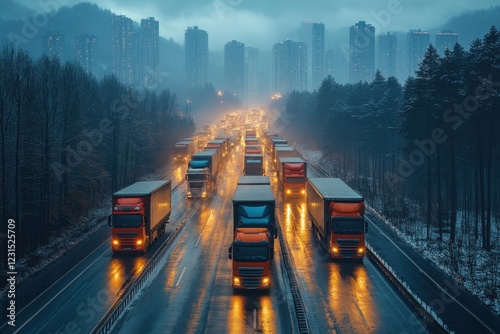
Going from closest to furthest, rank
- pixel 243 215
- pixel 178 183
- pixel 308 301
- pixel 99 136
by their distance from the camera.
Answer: pixel 308 301 < pixel 243 215 < pixel 99 136 < pixel 178 183

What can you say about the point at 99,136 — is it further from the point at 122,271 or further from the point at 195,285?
the point at 195,285

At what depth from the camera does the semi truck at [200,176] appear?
54.5 m

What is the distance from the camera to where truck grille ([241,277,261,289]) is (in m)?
23.4

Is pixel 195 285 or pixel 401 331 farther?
pixel 195 285

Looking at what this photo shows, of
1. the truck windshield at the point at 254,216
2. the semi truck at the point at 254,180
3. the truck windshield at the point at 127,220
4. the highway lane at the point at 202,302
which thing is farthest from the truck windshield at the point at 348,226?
the semi truck at the point at 254,180

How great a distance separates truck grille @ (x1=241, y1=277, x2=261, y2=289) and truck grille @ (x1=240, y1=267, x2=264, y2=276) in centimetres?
19

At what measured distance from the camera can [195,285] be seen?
82.6 feet

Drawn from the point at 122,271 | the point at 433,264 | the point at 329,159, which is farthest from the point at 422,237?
the point at 329,159

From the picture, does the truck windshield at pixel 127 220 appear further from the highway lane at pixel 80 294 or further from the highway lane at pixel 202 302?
the highway lane at pixel 202 302

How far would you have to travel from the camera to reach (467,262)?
98.3ft

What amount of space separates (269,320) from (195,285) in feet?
20.1

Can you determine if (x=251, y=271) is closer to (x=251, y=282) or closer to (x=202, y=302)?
(x=251, y=282)

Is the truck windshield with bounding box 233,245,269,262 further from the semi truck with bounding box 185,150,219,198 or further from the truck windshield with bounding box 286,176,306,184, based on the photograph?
the semi truck with bounding box 185,150,219,198

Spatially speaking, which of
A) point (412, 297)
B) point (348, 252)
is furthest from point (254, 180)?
point (412, 297)
